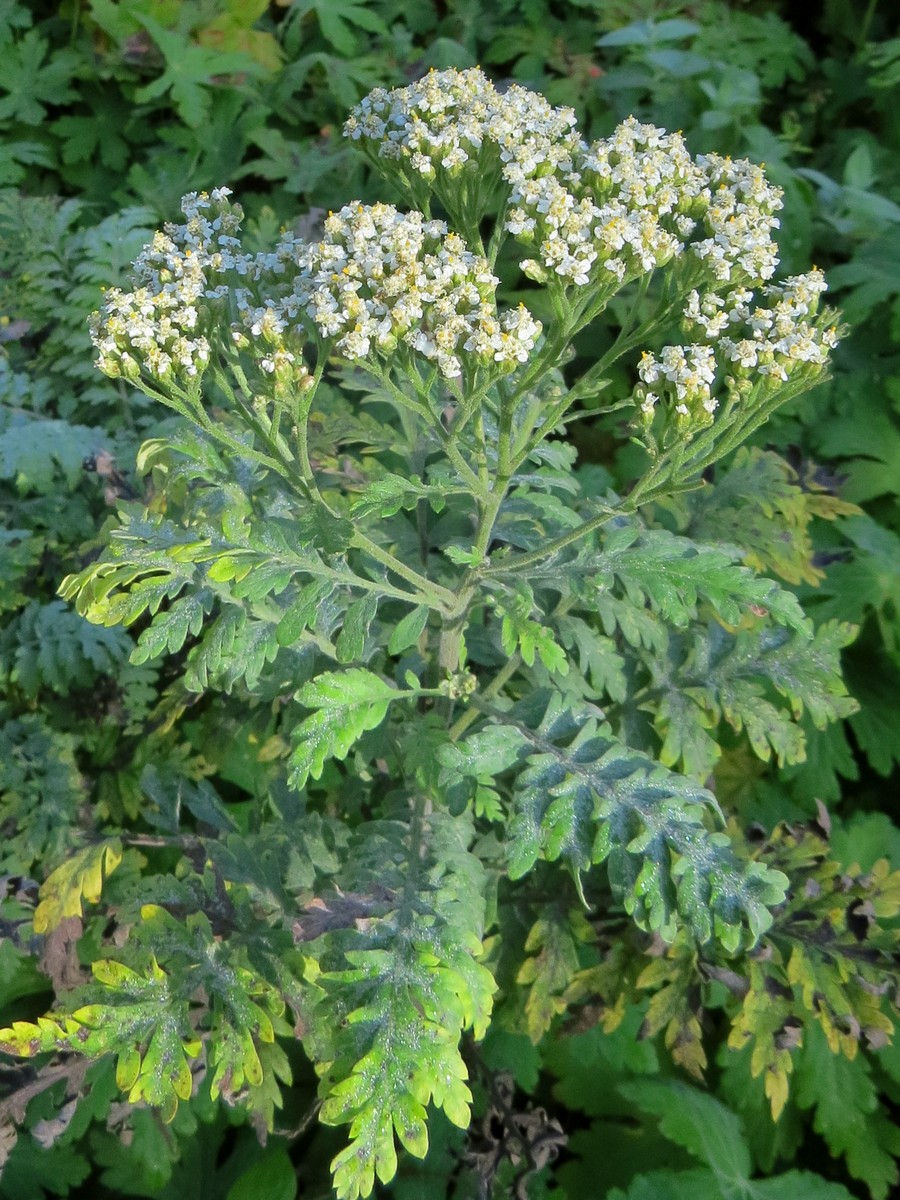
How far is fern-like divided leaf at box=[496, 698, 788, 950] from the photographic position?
1.77m

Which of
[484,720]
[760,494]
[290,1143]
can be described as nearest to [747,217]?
[760,494]

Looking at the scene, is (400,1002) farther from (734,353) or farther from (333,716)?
(734,353)

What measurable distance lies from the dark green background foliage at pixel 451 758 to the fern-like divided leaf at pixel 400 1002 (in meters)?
0.03

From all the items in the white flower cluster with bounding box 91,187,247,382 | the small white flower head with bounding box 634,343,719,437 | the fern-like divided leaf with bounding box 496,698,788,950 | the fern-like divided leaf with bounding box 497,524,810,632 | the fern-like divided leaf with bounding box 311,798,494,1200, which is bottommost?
the fern-like divided leaf with bounding box 311,798,494,1200

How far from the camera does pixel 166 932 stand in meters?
2.06

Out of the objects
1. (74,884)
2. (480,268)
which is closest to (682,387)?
(480,268)

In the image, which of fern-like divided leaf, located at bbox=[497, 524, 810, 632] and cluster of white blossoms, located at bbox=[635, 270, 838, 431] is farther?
fern-like divided leaf, located at bbox=[497, 524, 810, 632]

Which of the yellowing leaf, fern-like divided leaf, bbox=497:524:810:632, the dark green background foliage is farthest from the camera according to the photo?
the yellowing leaf

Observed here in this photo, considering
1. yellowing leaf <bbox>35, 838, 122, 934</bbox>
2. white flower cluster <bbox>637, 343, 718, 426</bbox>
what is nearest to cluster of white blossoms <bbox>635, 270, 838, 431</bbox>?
white flower cluster <bbox>637, 343, 718, 426</bbox>

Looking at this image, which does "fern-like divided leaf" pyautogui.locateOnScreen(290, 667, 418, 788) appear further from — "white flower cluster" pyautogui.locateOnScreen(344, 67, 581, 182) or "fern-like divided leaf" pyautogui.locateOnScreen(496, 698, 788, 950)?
"white flower cluster" pyautogui.locateOnScreen(344, 67, 581, 182)

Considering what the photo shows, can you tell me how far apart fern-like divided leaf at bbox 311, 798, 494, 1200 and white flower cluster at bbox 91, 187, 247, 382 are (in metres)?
1.08

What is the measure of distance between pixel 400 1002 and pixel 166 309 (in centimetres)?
133

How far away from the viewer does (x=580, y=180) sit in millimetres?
1873

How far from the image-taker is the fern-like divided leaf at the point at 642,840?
1.77m
